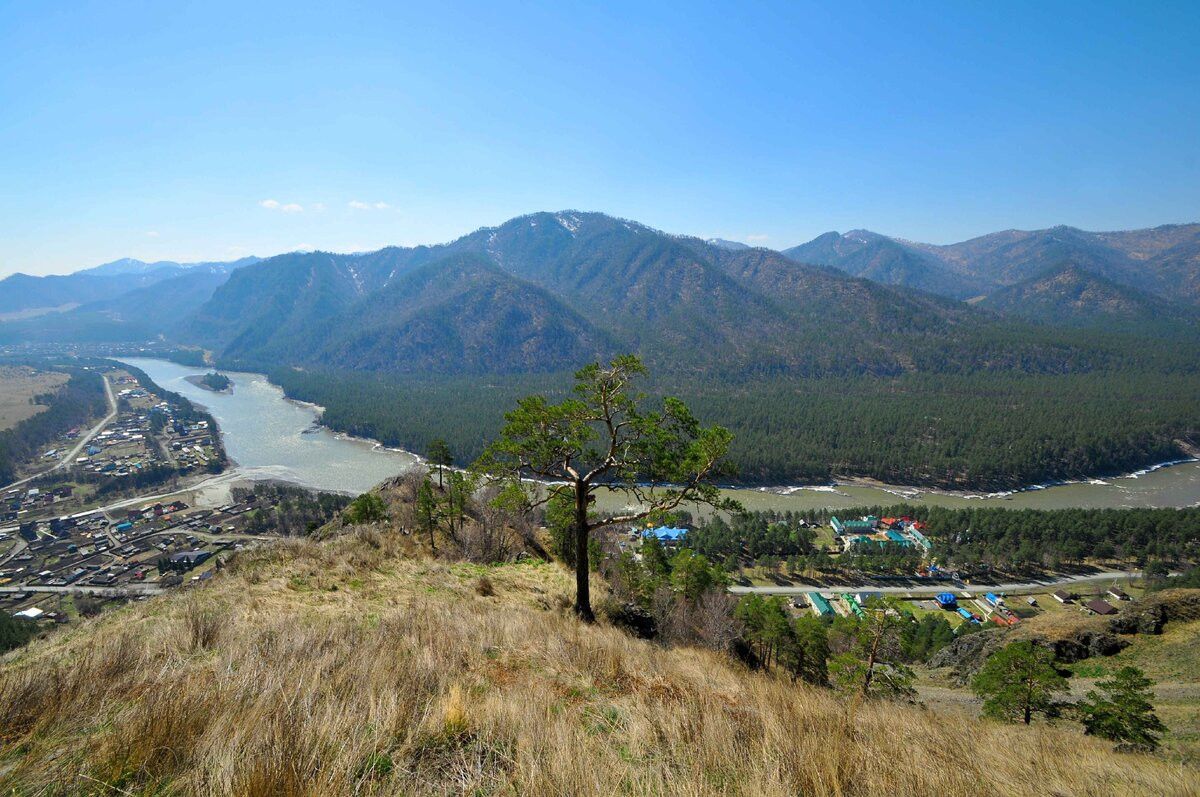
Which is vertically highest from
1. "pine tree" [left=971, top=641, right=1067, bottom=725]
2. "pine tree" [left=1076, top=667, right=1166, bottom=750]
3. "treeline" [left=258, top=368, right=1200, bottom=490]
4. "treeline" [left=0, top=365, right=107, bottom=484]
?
"pine tree" [left=1076, top=667, right=1166, bottom=750]

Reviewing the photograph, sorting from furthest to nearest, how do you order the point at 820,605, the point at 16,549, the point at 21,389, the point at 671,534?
1. the point at 21,389
2. the point at 671,534
3. the point at 16,549
4. the point at 820,605

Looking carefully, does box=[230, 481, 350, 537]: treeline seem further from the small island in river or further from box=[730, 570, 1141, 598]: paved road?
the small island in river

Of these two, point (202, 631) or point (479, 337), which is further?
point (479, 337)

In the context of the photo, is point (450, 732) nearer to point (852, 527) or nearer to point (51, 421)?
point (852, 527)

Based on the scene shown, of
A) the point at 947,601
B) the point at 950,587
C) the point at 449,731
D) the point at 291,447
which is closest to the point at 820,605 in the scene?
the point at 947,601

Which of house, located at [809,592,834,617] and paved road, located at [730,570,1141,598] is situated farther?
paved road, located at [730,570,1141,598]

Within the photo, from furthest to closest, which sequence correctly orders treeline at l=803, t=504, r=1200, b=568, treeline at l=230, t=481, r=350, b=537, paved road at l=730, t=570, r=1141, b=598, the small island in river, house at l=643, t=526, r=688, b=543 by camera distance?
the small island in river → house at l=643, t=526, r=688, b=543 → treeline at l=230, t=481, r=350, b=537 → treeline at l=803, t=504, r=1200, b=568 → paved road at l=730, t=570, r=1141, b=598

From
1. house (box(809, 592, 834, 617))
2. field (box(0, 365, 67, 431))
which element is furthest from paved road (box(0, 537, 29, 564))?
house (box(809, 592, 834, 617))
